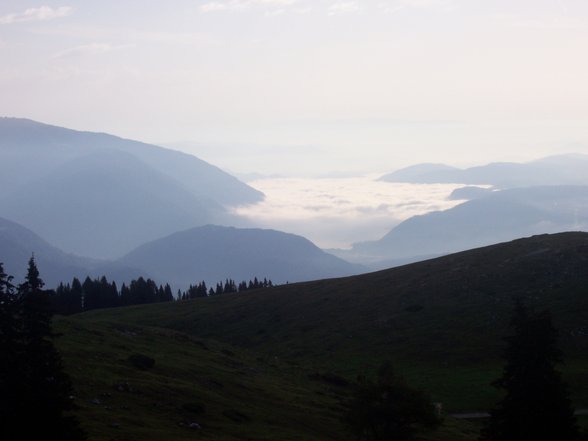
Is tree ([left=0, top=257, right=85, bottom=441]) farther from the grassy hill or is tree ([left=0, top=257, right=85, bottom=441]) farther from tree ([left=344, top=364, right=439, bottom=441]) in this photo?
tree ([left=344, top=364, right=439, bottom=441])

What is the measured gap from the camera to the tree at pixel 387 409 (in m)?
46.0

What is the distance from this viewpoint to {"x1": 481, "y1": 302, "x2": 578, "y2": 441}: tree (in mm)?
40875

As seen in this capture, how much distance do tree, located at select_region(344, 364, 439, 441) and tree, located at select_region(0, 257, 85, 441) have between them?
16.2 meters

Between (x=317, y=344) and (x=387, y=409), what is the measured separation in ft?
195

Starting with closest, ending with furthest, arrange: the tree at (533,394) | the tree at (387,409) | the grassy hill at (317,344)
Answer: the tree at (533,394), the tree at (387,409), the grassy hill at (317,344)

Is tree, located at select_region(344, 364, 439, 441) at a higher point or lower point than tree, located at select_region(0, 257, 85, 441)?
lower

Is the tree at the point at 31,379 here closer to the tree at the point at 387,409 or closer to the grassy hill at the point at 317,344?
the grassy hill at the point at 317,344

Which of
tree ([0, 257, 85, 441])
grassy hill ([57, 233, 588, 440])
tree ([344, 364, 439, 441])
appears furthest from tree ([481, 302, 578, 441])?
→ tree ([0, 257, 85, 441])

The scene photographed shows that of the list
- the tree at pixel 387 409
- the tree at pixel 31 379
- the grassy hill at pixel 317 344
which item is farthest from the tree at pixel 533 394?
the tree at pixel 31 379

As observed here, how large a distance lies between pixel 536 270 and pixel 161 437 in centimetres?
7893

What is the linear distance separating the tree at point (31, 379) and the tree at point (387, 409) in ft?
53.1

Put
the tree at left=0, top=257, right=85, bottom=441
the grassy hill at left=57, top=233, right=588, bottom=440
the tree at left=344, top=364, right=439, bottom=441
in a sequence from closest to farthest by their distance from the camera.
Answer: the tree at left=0, top=257, right=85, bottom=441 → the tree at left=344, top=364, right=439, bottom=441 → the grassy hill at left=57, top=233, right=588, bottom=440

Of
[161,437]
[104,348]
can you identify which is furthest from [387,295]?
[161,437]

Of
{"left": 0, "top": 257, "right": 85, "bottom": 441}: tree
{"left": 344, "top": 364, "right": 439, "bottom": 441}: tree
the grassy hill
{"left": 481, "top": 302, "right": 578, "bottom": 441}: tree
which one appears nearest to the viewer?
{"left": 0, "top": 257, "right": 85, "bottom": 441}: tree
